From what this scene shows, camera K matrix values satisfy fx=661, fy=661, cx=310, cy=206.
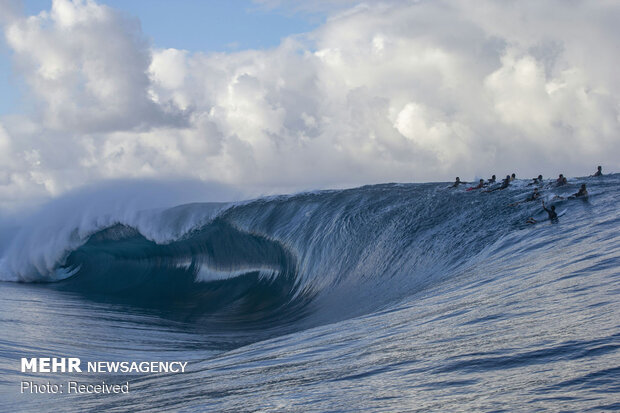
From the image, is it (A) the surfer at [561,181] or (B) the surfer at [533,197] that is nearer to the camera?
(B) the surfer at [533,197]

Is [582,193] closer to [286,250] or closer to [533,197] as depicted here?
[533,197]

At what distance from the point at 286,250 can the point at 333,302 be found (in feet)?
17.9

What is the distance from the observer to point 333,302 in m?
14.2

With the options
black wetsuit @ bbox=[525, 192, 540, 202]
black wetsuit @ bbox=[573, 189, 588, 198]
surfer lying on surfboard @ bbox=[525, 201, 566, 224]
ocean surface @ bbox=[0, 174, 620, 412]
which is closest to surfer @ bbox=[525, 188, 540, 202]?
black wetsuit @ bbox=[525, 192, 540, 202]

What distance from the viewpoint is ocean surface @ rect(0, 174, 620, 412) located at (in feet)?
18.0

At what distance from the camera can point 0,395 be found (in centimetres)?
724

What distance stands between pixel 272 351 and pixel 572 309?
3.89m

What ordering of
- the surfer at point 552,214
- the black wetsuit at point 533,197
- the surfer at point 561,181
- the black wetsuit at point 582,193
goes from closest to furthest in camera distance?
1. the surfer at point 552,214
2. the black wetsuit at point 582,193
3. the black wetsuit at point 533,197
4. the surfer at point 561,181

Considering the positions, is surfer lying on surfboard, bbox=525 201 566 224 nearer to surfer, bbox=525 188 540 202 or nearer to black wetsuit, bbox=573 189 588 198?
black wetsuit, bbox=573 189 588 198

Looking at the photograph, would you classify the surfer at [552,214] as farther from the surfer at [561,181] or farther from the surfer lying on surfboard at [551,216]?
the surfer at [561,181]

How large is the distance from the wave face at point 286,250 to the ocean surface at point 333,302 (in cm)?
8

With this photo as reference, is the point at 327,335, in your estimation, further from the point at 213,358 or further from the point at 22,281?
the point at 22,281

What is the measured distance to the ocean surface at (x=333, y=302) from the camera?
5484 millimetres

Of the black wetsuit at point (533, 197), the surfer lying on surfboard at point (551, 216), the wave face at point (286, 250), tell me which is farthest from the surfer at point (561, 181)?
the surfer lying on surfboard at point (551, 216)
